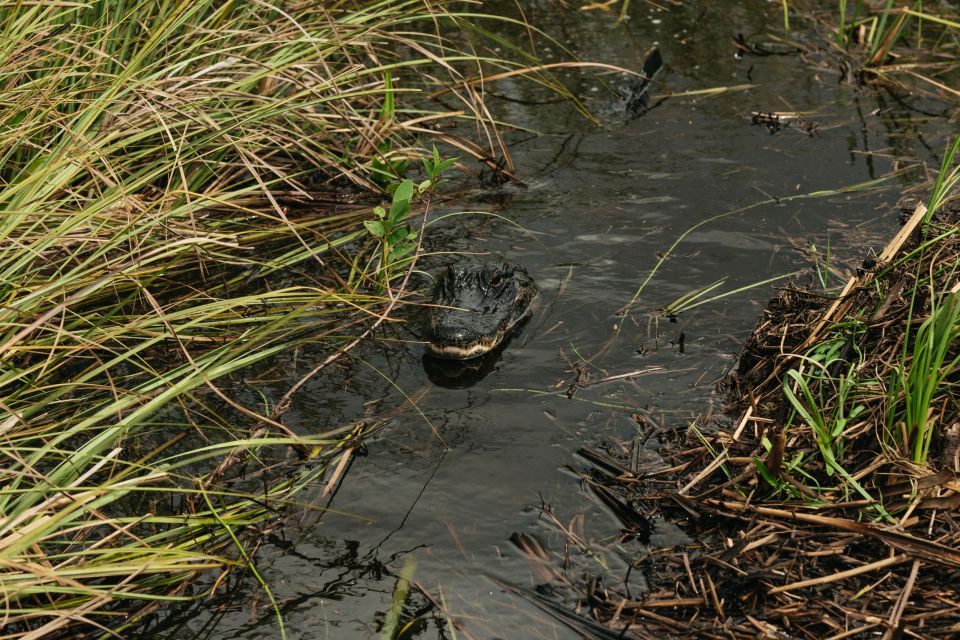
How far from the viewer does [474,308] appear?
4551 millimetres

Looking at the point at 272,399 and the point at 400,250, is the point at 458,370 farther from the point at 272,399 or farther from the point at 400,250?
the point at 272,399

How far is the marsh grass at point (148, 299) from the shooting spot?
3.13 meters

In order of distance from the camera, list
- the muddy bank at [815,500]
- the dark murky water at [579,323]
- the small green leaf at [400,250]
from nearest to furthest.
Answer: the muddy bank at [815,500], the dark murky water at [579,323], the small green leaf at [400,250]

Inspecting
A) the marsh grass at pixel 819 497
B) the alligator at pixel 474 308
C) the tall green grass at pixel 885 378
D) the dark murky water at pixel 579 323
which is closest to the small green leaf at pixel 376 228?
the alligator at pixel 474 308

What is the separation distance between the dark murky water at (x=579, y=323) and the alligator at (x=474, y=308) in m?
0.13

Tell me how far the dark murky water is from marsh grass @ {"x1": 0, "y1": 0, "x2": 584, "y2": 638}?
0.73ft

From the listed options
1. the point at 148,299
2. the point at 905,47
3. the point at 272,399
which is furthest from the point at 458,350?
the point at 905,47

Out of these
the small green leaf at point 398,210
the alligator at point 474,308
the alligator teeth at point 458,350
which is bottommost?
the alligator teeth at point 458,350

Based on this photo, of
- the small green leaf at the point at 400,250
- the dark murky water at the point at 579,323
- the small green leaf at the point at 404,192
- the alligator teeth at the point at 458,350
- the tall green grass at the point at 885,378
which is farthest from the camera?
the small green leaf at the point at 400,250

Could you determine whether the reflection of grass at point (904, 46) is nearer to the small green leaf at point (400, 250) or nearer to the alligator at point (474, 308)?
the alligator at point (474, 308)

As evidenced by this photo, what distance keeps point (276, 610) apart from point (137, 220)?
1.78 m

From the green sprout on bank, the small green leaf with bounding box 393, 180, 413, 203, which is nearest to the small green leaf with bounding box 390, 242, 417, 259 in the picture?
the green sprout on bank

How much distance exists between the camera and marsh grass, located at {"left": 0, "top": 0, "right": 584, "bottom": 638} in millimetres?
3129

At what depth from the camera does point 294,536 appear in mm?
3525
